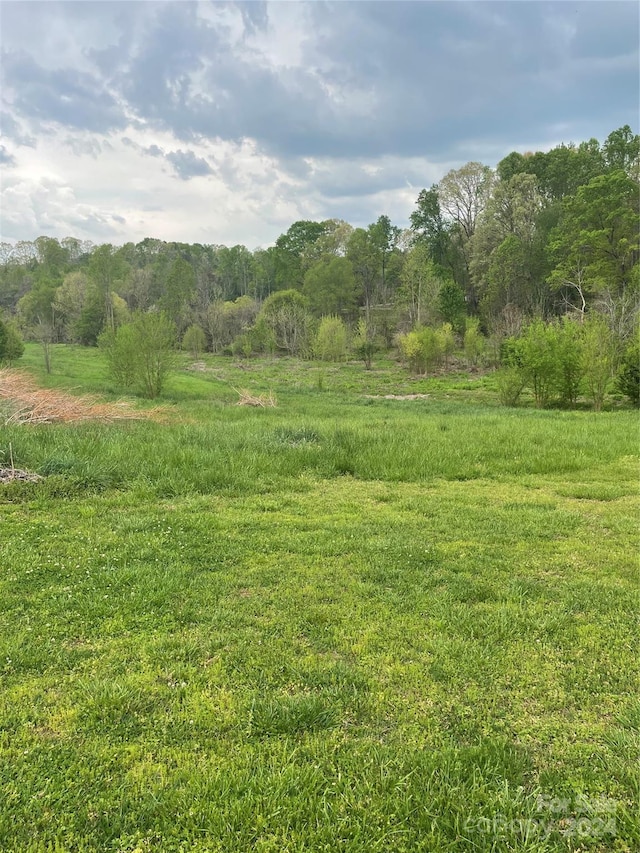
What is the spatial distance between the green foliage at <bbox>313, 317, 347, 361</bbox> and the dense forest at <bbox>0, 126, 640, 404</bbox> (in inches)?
8.6

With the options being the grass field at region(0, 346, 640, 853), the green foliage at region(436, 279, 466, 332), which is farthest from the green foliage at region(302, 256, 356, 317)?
the grass field at region(0, 346, 640, 853)

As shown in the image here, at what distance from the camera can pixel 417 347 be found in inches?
1599

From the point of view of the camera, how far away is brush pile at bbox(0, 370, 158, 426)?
34.0ft

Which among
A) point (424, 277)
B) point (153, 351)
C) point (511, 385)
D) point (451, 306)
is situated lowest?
point (511, 385)

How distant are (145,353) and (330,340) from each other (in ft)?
92.4

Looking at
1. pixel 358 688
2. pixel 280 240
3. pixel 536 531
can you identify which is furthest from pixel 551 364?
pixel 280 240

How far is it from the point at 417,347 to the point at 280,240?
1986 inches

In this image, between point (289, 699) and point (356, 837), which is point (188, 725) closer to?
point (289, 699)

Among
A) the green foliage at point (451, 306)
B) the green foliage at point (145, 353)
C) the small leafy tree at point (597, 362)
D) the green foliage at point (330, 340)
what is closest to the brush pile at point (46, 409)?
the green foliage at point (145, 353)

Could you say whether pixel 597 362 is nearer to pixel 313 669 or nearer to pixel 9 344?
pixel 313 669

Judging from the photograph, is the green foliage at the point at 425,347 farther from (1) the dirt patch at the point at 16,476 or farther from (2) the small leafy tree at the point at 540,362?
(1) the dirt patch at the point at 16,476

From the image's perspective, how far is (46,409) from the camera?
11156 millimetres

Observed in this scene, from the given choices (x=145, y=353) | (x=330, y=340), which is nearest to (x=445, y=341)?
(x=330, y=340)

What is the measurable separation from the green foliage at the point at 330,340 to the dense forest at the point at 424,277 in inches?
8.6
